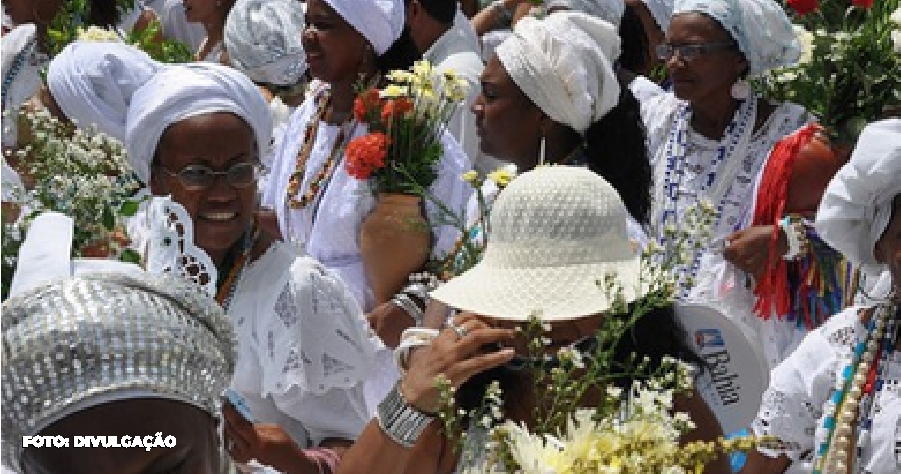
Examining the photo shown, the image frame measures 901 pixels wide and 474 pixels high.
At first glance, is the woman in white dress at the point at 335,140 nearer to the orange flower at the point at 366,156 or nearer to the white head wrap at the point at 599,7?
the orange flower at the point at 366,156

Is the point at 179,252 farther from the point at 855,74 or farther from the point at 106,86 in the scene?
the point at 855,74

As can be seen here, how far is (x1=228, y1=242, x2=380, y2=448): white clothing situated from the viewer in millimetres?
4766

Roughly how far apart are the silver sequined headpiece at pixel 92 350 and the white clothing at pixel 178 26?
842 cm

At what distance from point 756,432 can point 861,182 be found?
2.04 feet

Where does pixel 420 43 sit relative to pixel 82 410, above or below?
below

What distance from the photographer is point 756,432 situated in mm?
4508

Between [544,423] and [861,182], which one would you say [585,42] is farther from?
[544,423]

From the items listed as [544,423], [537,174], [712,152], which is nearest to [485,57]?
[712,152]

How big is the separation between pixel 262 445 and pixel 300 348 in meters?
0.55

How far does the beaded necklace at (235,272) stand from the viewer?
4.79 m

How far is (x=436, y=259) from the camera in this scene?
6184mm

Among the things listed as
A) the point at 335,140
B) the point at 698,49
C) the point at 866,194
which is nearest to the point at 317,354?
the point at 866,194

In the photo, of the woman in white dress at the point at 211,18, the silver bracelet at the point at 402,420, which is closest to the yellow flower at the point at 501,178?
the silver bracelet at the point at 402,420

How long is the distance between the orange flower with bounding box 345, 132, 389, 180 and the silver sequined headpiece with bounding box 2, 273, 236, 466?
359 cm
